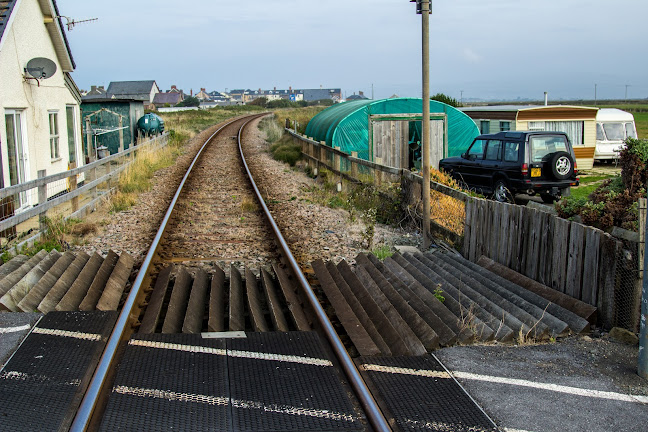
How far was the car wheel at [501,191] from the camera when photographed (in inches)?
642

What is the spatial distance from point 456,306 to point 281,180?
513 inches

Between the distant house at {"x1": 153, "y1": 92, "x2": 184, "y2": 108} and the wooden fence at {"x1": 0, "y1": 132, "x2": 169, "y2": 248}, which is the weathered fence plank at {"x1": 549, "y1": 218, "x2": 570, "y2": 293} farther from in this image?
the distant house at {"x1": 153, "y1": 92, "x2": 184, "y2": 108}

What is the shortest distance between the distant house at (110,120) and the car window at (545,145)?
17612mm

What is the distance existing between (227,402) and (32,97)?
1309 centimetres

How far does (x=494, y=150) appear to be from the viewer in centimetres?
1684

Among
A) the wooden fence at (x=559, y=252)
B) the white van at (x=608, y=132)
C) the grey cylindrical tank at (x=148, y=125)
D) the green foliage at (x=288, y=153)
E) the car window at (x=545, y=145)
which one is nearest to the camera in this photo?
the wooden fence at (x=559, y=252)

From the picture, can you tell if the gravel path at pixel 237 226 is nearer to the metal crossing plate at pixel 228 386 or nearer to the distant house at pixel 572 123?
the metal crossing plate at pixel 228 386

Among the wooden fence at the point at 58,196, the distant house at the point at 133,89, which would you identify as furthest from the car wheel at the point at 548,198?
the distant house at the point at 133,89

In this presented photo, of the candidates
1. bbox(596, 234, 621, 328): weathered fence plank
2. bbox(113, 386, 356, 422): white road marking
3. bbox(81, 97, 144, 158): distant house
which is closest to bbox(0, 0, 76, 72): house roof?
bbox(81, 97, 144, 158): distant house

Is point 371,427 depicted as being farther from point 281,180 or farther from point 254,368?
point 281,180

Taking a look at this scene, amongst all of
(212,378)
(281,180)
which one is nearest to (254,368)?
(212,378)

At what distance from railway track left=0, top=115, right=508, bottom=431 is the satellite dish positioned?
887 cm

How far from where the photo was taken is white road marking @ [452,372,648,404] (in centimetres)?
483

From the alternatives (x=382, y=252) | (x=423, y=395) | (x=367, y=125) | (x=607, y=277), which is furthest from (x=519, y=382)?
(x=367, y=125)
